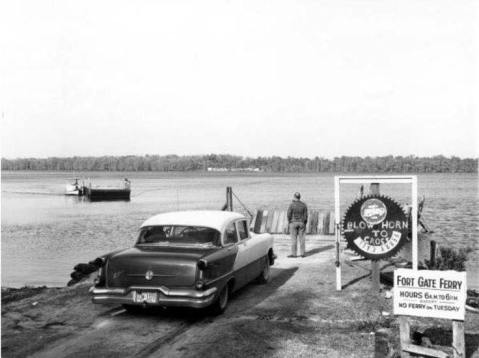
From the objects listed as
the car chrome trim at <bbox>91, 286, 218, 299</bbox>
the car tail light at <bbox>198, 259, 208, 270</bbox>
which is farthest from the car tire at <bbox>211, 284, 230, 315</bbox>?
the car tail light at <bbox>198, 259, 208, 270</bbox>

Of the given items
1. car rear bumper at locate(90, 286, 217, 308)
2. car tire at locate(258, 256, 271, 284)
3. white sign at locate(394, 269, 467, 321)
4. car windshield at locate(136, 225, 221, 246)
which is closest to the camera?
white sign at locate(394, 269, 467, 321)

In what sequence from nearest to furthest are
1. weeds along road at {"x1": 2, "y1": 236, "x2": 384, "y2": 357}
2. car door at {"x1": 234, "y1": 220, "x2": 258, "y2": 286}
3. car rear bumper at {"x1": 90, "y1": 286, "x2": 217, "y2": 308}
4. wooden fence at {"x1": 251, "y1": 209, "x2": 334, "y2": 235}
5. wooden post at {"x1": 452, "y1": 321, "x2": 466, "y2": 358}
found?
Result: 1. wooden post at {"x1": 452, "y1": 321, "x2": 466, "y2": 358}
2. weeds along road at {"x1": 2, "y1": 236, "x2": 384, "y2": 357}
3. car rear bumper at {"x1": 90, "y1": 286, "x2": 217, "y2": 308}
4. car door at {"x1": 234, "y1": 220, "x2": 258, "y2": 286}
5. wooden fence at {"x1": 251, "y1": 209, "x2": 334, "y2": 235}

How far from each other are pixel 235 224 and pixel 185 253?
1.73 meters

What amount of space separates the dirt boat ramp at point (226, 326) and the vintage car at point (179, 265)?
0.37 meters

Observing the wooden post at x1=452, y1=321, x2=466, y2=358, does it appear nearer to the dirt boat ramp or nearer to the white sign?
the white sign

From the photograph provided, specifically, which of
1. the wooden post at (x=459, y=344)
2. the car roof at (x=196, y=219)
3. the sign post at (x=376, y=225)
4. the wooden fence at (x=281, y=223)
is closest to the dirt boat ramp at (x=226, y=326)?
the wooden post at (x=459, y=344)

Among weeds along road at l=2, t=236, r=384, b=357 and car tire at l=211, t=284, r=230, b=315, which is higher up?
car tire at l=211, t=284, r=230, b=315

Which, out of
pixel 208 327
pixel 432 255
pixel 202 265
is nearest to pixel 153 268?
pixel 202 265

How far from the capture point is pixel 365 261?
46.4ft

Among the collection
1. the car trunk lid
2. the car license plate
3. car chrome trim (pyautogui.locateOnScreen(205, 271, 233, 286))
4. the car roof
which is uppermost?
the car roof

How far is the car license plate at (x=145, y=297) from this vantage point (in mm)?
8508

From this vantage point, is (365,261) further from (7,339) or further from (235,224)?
(7,339)

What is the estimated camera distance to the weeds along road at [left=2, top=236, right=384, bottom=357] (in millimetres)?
7336

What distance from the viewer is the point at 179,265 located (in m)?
8.53
